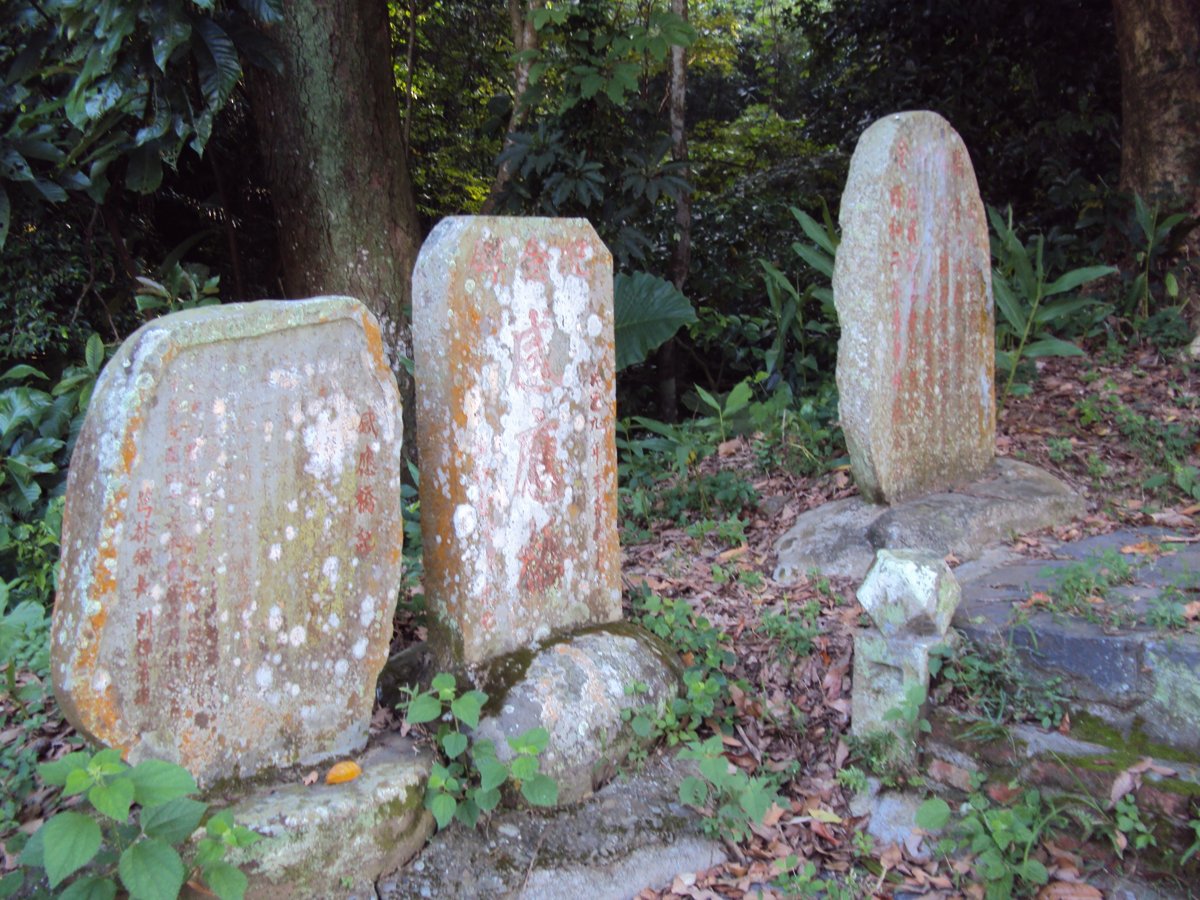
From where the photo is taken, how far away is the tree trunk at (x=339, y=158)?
496 cm

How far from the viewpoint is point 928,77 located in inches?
335

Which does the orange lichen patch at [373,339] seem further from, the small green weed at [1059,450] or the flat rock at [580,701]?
the small green weed at [1059,450]

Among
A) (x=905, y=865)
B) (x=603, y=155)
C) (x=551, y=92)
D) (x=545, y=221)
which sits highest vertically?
(x=551, y=92)

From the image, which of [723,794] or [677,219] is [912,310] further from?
[677,219]

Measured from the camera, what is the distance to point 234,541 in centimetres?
245

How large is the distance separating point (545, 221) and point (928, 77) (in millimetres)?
6856

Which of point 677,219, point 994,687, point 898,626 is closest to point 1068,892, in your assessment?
point 994,687

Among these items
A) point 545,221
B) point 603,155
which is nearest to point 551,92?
point 603,155

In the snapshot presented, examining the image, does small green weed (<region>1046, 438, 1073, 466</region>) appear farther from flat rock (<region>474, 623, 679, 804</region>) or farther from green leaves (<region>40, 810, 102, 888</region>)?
green leaves (<region>40, 810, 102, 888</region>)

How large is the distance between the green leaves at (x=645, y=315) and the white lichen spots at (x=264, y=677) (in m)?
3.22

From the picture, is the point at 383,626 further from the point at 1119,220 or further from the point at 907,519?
the point at 1119,220

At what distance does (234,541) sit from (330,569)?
287 mm

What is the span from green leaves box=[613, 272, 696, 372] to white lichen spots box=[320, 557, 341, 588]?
9.88 ft

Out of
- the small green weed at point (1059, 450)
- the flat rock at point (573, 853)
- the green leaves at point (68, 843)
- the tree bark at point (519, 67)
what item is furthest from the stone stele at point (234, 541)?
the tree bark at point (519, 67)
